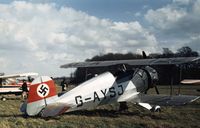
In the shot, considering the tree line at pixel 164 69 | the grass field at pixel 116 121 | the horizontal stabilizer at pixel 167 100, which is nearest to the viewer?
the grass field at pixel 116 121

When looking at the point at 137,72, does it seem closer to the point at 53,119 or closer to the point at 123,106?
the point at 123,106

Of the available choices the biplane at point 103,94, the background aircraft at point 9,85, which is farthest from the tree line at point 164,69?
the biplane at point 103,94

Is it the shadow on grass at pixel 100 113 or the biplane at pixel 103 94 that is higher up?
the biplane at pixel 103 94

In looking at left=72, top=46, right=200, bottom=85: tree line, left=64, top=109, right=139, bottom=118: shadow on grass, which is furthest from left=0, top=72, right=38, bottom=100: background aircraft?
left=72, top=46, right=200, bottom=85: tree line

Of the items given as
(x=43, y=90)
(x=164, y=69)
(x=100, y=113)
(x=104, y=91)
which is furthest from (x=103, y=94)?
(x=164, y=69)

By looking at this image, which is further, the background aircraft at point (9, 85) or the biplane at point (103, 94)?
the background aircraft at point (9, 85)

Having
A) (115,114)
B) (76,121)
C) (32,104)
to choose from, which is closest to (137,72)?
(115,114)

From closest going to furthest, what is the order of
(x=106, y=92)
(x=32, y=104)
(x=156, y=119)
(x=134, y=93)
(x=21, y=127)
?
(x=21, y=127), (x=32, y=104), (x=156, y=119), (x=106, y=92), (x=134, y=93)

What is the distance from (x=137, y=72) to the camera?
40.6ft

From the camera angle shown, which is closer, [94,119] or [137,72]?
[94,119]

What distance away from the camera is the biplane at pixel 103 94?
960 centimetres

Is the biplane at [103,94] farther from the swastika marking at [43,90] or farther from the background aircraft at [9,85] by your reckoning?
the background aircraft at [9,85]

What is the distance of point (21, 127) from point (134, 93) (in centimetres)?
489

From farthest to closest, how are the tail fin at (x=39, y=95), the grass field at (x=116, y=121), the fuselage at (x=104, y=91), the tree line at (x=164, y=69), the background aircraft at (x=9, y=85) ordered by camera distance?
the tree line at (x=164, y=69)
the background aircraft at (x=9, y=85)
the fuselage at (x=104, y=91)
the tail fin at (x=39, y=95)
the grass field at (x=116, y=121)
